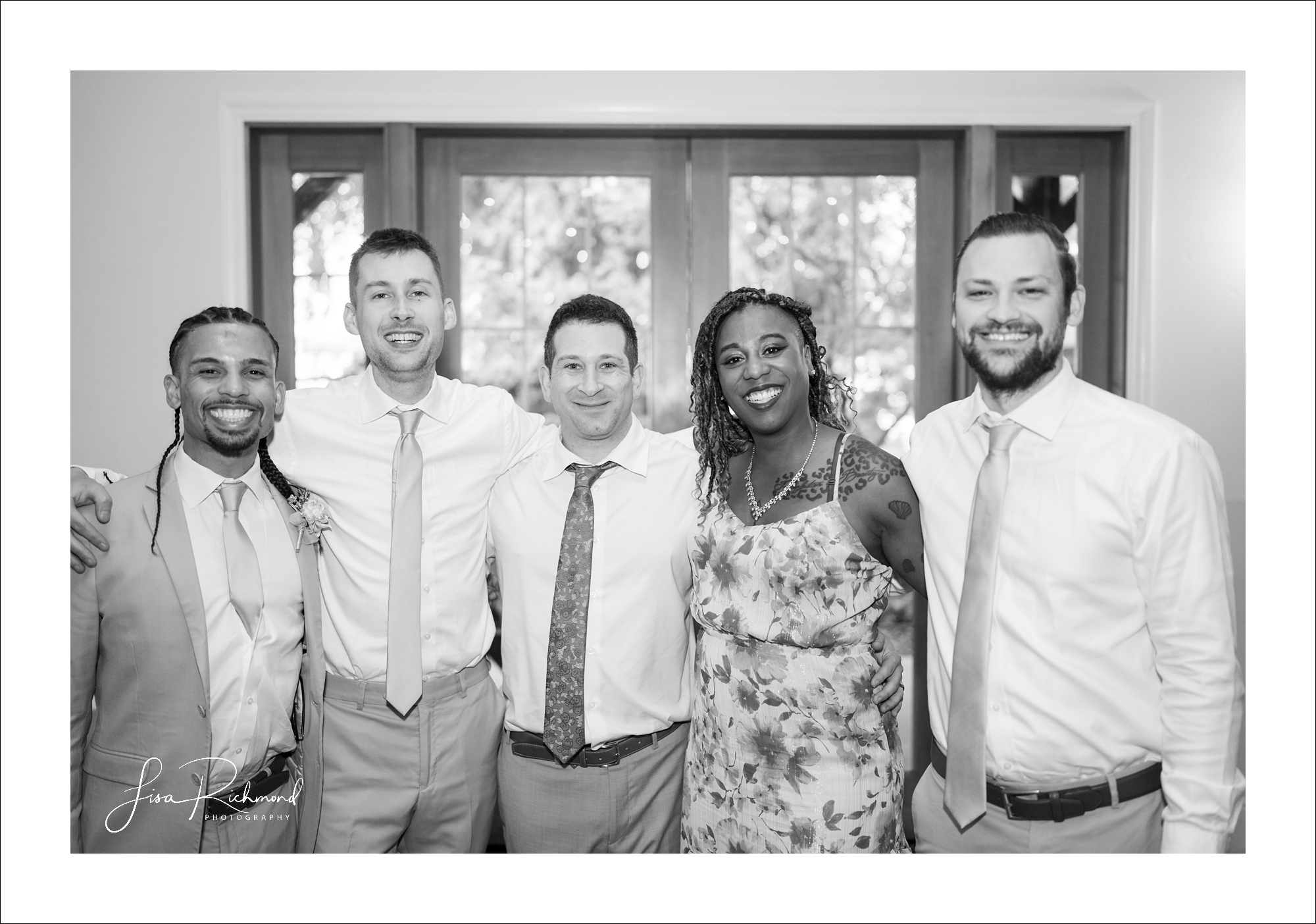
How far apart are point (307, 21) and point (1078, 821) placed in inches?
101

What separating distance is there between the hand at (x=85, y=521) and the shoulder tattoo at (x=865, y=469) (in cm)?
179

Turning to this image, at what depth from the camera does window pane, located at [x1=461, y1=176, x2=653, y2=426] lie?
262 cm

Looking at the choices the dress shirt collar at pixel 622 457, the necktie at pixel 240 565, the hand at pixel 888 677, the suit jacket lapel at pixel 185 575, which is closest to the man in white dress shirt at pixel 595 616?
the dress shirt collar at pixel 622 457

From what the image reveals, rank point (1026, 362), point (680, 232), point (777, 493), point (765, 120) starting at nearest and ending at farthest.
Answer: point (1026, 362)
point (777, 493)
point (765, 120)
point (680, 232)

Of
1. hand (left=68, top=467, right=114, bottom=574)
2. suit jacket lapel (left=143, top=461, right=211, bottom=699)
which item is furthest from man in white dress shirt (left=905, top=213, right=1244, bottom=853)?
hand (left=68, top=467, right=114, bottom=574)

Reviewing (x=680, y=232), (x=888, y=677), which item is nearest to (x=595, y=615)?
(x=888, y=677)

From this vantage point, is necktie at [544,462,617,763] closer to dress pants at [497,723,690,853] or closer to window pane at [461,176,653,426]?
dress pants at [497,723,690,853]

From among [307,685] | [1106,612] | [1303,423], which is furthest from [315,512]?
[1303,423]

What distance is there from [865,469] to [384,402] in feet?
3.93

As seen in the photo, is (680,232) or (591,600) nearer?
(591,600)

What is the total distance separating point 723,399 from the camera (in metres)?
2.20

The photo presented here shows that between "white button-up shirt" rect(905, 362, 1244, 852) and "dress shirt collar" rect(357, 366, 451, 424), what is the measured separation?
1259mm

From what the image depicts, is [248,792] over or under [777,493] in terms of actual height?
under

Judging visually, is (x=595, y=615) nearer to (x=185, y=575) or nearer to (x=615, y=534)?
(x=615, y=534)
